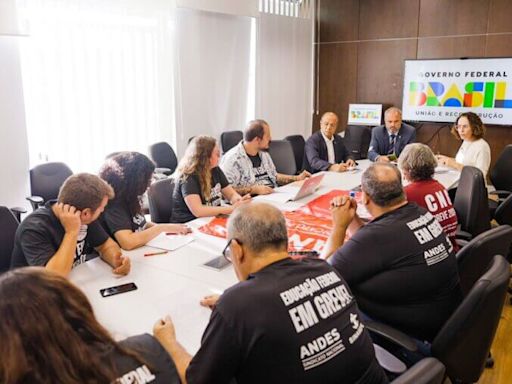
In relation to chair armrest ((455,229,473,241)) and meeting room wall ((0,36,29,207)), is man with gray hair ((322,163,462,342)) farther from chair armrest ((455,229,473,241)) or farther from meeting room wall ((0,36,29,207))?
meeting room wall ((0,36,29,207))

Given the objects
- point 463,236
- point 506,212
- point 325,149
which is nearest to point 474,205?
point 463,236

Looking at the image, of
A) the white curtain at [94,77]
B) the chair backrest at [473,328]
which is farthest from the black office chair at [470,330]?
the white curtain at [94,77]

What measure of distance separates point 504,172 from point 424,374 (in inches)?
157

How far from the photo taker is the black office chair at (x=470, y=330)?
5.45ft

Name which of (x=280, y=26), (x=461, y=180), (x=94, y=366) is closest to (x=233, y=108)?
(x=280, y=26)

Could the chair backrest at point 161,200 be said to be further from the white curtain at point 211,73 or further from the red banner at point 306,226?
the white curtain at point 211,73

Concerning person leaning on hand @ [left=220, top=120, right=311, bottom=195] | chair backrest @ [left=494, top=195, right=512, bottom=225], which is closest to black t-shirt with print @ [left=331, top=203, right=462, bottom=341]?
chair backrest @ [left=494, top=195, right=512, bottom=225]

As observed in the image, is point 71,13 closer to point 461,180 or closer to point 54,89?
point 54,89

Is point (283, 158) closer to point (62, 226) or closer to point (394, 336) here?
point (62, 226)

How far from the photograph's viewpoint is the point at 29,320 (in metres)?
0.93

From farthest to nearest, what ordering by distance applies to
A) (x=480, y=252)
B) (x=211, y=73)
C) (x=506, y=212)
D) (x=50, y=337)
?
(x=211, y=73)
(x=506, y=212)
(x=480, y=252)
(x=50, y=337)

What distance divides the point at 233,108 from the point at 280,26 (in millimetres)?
1446

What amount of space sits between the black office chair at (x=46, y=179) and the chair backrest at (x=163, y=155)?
1079 millimetres

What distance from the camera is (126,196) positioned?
2.53m
